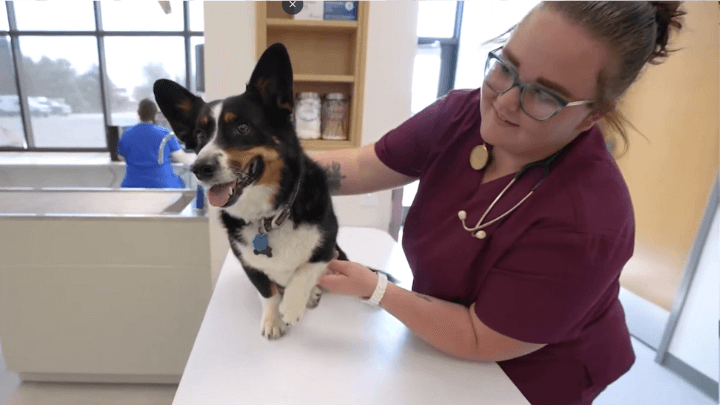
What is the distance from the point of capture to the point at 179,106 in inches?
39.3

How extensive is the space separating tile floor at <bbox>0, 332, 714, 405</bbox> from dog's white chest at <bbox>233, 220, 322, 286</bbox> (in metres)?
1.40

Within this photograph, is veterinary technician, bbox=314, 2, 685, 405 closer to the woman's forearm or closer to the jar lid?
the woman's forearm

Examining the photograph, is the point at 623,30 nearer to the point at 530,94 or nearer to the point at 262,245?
the point at 530,94

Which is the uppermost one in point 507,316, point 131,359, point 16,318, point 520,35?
point 520,35

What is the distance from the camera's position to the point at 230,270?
125 cm

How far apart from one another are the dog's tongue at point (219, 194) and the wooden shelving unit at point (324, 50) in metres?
0.80

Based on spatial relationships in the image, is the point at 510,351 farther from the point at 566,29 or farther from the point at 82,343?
the point at 82,343

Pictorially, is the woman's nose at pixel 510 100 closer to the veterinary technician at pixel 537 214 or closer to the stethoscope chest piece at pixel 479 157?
the veterinary technician at pixel 537 214

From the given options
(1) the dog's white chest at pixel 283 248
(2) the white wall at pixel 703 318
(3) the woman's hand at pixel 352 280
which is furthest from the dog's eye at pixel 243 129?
(2) the white wall at pixel 703 318

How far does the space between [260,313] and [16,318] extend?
1.54 meters

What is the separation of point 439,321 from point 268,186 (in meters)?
0.52

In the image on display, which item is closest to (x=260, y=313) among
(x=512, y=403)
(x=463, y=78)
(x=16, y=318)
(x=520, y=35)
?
(x=512, y=403)

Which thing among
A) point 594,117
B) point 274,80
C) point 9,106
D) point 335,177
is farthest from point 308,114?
point 9,106

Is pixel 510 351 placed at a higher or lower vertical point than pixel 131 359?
higher
